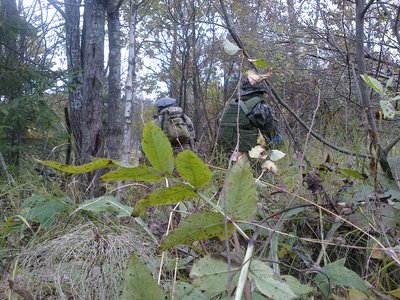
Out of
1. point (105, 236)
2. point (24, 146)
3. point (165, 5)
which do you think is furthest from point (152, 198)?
point (165, 5)

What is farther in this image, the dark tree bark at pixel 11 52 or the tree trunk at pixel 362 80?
the dark tree bark at pixel 11 52

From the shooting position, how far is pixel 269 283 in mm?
492

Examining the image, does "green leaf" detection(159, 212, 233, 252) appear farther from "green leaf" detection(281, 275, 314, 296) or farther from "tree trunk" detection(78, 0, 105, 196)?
"tree trunk" detection(78, 0, 105, 196)

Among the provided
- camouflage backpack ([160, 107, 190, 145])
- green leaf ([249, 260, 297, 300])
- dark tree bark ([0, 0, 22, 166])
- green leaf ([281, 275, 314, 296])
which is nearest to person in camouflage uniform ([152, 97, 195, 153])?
camouflage backpack ([160, 107, 190, 145])

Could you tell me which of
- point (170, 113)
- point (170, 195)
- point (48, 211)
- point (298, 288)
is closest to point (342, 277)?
point (298, 288)

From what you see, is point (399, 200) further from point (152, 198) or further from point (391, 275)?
point (152, 198)

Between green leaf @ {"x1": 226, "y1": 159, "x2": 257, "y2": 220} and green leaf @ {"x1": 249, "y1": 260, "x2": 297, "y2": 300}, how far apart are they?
2.8 inches

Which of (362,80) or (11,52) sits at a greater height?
(11,52)

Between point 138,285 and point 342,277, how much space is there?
442 millimetres

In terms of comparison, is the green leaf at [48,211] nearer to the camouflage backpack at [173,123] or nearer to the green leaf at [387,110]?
the green leaf at [387,110]

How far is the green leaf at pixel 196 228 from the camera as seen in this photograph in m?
0.57

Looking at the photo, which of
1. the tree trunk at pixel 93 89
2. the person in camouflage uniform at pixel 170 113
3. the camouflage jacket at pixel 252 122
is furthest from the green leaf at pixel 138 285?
the person in camouflage uniform at pixel 170 113

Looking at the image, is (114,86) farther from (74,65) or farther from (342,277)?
(342,277)

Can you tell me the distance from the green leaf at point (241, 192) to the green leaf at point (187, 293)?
24cm
